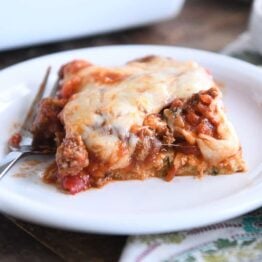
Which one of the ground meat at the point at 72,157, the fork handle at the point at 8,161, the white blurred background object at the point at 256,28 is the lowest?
the white blurred background object at the point at 256,28

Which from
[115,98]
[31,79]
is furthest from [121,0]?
[115,98]

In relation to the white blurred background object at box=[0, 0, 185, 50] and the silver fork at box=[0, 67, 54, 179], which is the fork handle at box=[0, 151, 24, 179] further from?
the white blurred background object at box=[0, 0, 185, 50]

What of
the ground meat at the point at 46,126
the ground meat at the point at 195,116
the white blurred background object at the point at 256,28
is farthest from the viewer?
the white blurred background object at the point at 256,28

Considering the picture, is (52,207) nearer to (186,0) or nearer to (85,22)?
(85,22)

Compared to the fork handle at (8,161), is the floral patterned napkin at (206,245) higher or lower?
lower

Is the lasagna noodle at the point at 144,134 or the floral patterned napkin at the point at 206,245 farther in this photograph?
the lasagna noodle at the point at 144,134

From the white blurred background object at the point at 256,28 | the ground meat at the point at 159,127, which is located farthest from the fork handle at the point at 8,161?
the white blurred background object at the point at 256,28

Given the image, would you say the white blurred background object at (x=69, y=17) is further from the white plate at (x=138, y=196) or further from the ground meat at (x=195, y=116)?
the ground meat at (x=195, y=116)
